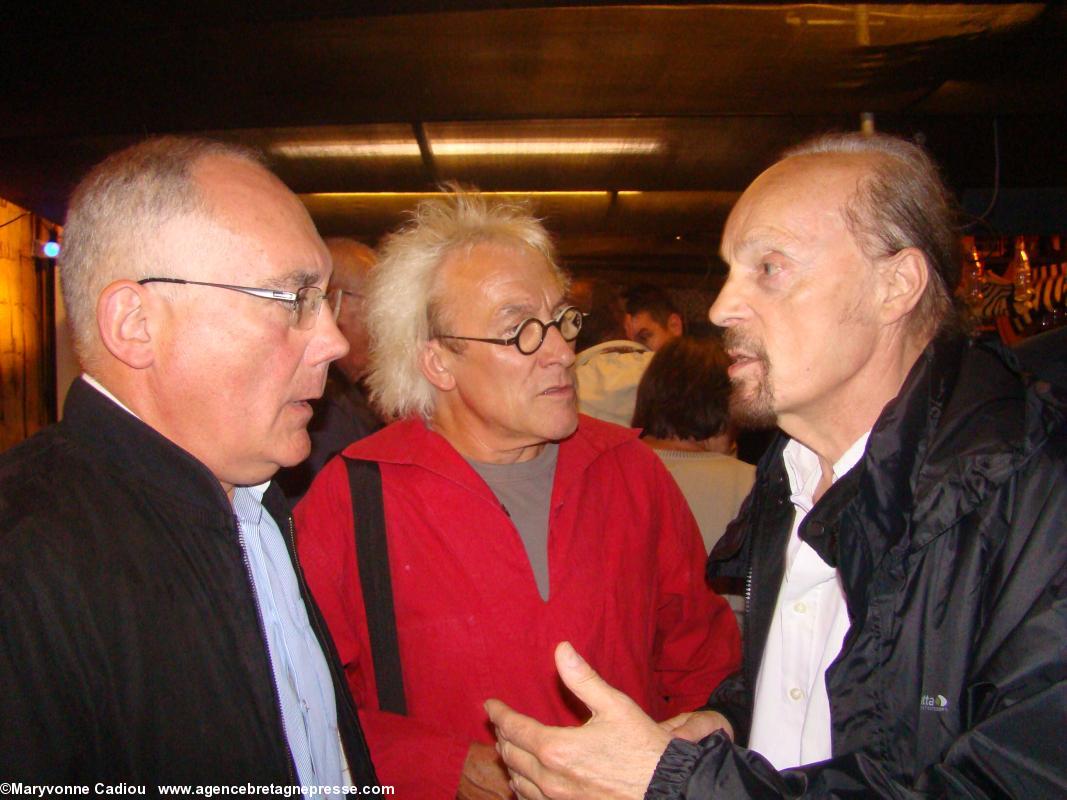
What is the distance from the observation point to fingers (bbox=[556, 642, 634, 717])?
1223mm

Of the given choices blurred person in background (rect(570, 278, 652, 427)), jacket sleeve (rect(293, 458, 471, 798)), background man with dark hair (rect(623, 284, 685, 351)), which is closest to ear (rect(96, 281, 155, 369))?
jacket sleeve (rect(293, 458, 471, 798))

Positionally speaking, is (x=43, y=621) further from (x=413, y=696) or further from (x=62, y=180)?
(x=62, y=180)

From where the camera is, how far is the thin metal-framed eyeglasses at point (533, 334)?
219 cm

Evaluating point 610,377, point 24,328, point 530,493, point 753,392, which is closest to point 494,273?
point 530,493

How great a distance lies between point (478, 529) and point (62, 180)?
13.9ft

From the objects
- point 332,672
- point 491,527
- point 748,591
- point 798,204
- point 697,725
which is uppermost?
point 798,204

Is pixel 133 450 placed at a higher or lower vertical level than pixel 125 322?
lower

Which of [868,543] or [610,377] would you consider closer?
[868,543]

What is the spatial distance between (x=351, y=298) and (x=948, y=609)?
9.93 ft

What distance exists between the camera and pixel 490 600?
1.93 m

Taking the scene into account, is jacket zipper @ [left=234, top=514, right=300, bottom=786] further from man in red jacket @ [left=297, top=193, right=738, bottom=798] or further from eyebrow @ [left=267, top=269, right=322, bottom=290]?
man in red jacket @ [left=297, top=193, right=738, bottom=798]

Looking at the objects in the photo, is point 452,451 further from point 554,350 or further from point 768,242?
point 768,242

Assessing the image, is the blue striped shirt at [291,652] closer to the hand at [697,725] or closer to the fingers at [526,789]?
the fingers at [526,789]

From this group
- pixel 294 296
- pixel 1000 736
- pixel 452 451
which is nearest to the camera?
pixel 1000 736
